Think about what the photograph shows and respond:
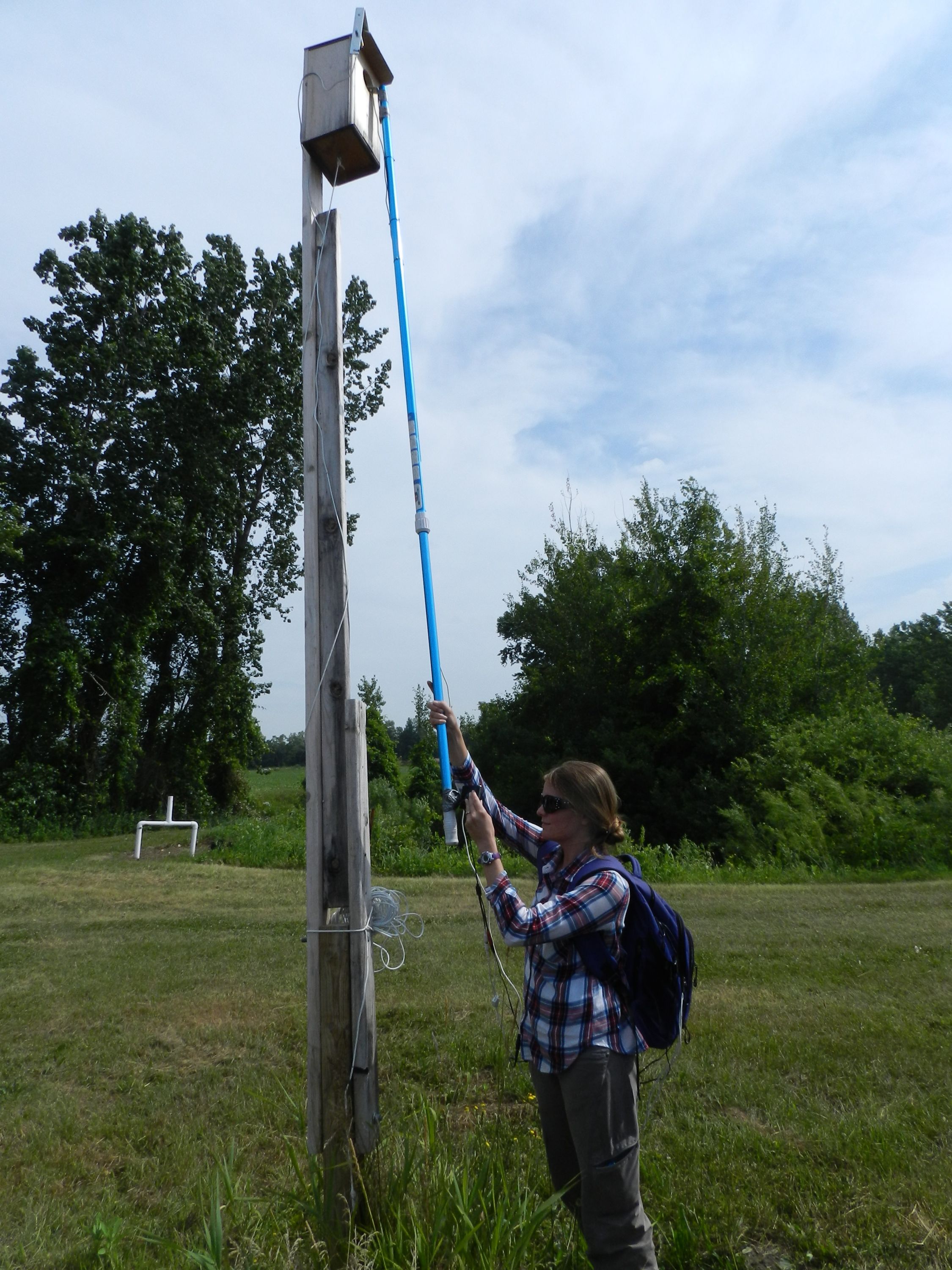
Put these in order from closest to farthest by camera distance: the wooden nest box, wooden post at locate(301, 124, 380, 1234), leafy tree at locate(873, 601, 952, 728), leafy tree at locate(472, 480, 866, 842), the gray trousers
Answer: the gray trousers → wooden post at locate(301, 124, 380, 1234) → the wooden nest box → leafy tree at locate(472, 480, 866, 842) → leafy tree at locate(873, 601, 952, 728)

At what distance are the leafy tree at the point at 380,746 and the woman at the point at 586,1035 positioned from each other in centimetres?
2259

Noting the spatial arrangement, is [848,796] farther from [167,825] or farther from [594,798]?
[594,798]

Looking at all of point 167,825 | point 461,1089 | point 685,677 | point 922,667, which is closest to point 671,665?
point 685,677

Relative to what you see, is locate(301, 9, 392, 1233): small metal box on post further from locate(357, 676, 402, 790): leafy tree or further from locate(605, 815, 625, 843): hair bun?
locate(357, 676, 402, 790): leafy tree

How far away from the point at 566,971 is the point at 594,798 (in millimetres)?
496

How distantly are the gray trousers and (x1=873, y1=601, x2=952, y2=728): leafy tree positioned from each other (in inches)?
1924

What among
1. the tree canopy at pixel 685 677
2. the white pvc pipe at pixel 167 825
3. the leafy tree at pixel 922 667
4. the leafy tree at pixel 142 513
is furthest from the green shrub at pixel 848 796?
the leafy tree at pixel 922 667

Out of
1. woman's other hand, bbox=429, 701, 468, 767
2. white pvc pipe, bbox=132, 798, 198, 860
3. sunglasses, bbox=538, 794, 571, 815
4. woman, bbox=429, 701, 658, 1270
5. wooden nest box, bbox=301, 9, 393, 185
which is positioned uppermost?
wooden nest box, bbox=301, 9, 393, 185

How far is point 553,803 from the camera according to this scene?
2758 millimetres

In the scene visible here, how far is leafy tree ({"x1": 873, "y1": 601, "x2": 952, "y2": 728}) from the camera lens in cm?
→ 5175

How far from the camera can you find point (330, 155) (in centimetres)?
353

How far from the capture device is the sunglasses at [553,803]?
272 cm

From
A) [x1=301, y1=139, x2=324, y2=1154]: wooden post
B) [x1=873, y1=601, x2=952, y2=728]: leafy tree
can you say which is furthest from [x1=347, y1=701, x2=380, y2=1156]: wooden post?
[x1=873, y1=601, x2=952, y2=728]: leafy tree

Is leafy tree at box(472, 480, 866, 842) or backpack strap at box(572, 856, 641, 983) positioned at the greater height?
leafy tree at box(472, 480, 866, 842)
